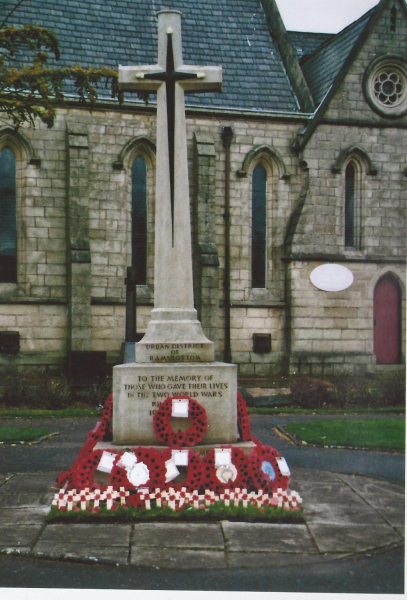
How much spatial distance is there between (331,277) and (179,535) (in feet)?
44.6

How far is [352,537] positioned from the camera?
5.61 metres

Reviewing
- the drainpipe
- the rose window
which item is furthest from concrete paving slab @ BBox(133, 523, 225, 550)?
the rose window

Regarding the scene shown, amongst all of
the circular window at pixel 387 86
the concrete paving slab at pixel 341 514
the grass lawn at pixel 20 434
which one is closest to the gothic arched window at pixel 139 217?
the circular window at pixel 387 86

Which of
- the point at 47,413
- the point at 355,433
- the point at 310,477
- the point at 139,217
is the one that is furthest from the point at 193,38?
the point at 310,477

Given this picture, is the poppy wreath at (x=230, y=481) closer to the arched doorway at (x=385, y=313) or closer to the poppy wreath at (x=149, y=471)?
the poppy wreath at (x=149, y=471)

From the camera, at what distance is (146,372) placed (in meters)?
6.89

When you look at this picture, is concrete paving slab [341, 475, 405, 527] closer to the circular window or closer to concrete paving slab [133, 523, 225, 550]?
concrete paving slab [133, 523, 225, 550]

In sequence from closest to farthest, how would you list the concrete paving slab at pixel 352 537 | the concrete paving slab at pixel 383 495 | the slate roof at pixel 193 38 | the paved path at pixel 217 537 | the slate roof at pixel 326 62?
the paved path at pixel 217 537 < the concrete paving slab at pixel 352 537 < the concrete paving slab at pixel 383 495 < the slate roof at pixel 326 62 < the slate roof at pixel 193 38

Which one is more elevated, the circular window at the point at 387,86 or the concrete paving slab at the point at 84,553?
the circular window at the point at 387,86

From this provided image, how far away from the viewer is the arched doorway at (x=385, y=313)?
14.2 meters

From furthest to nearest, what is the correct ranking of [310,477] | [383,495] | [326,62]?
[326,62] < [310,477] < [383,495]

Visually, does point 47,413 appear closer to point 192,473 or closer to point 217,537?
point 192,473

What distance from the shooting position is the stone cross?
7383 millimetres

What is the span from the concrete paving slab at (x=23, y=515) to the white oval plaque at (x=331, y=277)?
456 inches
